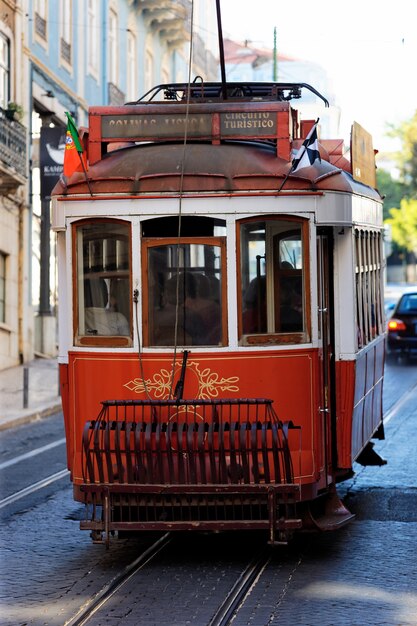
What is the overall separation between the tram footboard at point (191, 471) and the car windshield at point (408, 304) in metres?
19.4

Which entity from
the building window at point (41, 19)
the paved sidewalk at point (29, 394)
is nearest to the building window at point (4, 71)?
the building window at point (41, 19)

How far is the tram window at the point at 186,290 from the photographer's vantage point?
877cm

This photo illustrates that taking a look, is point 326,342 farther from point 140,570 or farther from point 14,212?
point 14,212

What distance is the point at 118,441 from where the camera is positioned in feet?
27.2

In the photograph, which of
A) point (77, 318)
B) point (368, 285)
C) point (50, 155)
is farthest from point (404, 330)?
point (77, 318)

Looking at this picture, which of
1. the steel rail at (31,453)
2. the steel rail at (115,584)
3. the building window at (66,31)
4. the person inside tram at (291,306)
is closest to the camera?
the steel rail at (115,584)

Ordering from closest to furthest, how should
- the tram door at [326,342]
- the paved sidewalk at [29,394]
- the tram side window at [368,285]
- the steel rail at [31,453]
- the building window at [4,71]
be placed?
the tram door at [326,342], the tram side window at [368,285], the steel rail at [31,453], the paved sidewalk at [29,394], the building window at [4,71]

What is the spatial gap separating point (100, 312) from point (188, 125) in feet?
4.64

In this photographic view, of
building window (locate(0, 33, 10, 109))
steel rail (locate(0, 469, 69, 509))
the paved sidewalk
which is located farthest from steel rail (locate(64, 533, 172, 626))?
building window (locate(0, 33, 10, 109))

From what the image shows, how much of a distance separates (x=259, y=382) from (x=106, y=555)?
1629 mm

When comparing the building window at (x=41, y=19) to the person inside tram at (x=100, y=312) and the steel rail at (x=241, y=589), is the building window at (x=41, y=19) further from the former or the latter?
the steel rail at (x=241, y=589)

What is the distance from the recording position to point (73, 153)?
9.09 meters

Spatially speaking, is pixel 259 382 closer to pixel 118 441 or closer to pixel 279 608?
pixel 118 441

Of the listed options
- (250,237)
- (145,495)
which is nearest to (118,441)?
(145,495)
